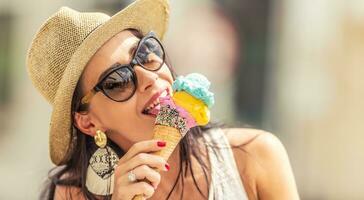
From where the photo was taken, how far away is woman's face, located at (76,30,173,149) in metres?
3.58

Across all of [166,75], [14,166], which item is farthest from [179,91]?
[14,166]

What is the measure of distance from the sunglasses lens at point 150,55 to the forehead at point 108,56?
1.8 inches

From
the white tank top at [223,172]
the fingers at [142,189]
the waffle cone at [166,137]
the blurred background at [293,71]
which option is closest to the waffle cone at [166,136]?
the waffle cone at [166,137]

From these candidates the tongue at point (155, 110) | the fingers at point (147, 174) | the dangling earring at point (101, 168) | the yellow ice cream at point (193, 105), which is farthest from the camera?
the dangling earring at point (101, 168)

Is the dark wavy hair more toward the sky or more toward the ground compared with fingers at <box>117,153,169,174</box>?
more toward the ground

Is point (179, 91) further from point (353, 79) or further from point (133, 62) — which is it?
point (353, 79)

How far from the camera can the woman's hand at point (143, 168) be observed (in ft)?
10.8

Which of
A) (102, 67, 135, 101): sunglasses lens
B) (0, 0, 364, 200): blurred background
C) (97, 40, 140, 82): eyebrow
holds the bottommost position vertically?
(0, 0, 364, 200): blurred background

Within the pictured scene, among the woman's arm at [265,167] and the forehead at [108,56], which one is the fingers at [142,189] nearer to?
the forehead at [108,56]

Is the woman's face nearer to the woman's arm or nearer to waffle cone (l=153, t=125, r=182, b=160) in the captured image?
waffle cone (l=153, t=125, r=182, b=160)

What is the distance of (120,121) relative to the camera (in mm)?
3680

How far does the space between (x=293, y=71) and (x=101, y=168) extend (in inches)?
236

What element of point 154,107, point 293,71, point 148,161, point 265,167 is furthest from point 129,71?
point 293,71

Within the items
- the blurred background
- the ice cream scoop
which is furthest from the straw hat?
the blurred background
